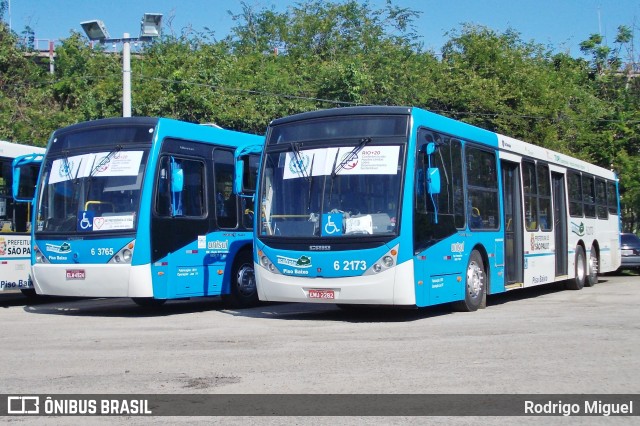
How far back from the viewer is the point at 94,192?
14.3 m

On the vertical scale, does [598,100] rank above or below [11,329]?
above

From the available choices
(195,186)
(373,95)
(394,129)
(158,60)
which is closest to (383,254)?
(394,129)

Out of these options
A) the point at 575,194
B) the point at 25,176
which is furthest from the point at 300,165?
the point at 575,194

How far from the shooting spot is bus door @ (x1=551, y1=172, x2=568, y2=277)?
19.5m

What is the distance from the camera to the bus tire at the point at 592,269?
22.2 m

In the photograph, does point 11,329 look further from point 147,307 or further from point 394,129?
point 394,129

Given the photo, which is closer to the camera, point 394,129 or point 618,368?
point 618,368

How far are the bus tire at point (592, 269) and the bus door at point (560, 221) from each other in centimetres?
228

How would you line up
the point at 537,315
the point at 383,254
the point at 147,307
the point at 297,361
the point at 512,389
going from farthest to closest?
the point at 147,307 → the point at 537,315 → the point at 383,254 → the point at 297,361 → the point at 512,389

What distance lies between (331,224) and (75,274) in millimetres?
4342

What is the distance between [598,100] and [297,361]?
121 ft

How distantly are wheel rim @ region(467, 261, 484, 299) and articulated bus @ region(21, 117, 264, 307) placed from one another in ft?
13.3

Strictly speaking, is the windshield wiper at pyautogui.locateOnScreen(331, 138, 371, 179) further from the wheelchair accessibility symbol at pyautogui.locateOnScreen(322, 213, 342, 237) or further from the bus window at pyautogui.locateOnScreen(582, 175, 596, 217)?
the bus window at pyautogui.locateOnScreen(582, 175, 596, 217)

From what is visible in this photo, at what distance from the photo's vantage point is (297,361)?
9375 mm
